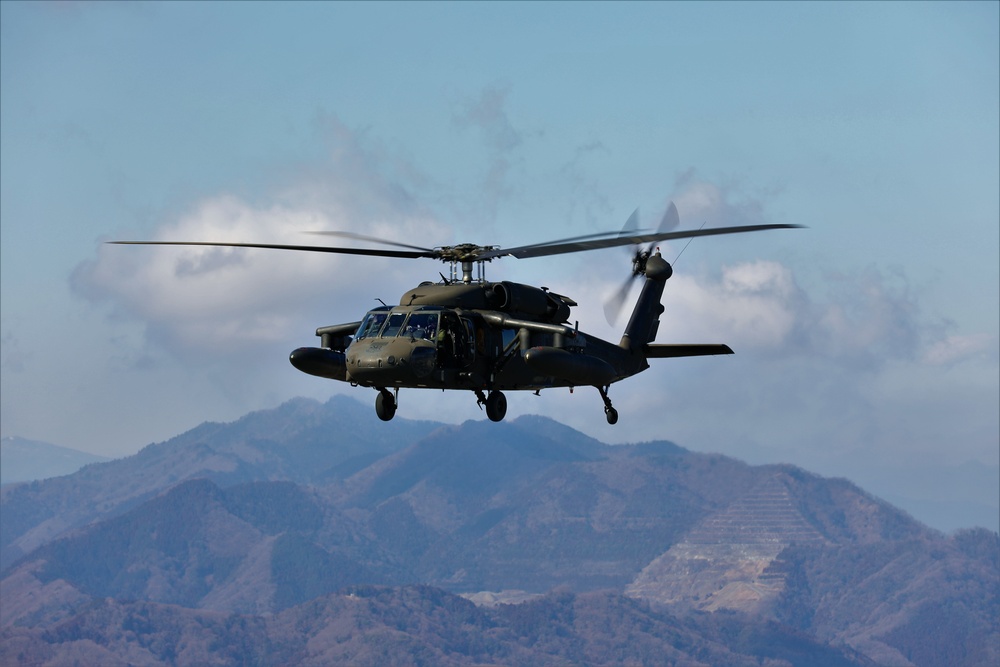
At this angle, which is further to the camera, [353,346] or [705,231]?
[353,346]

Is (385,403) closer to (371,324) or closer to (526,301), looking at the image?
(371,324)

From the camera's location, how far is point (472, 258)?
6062cm

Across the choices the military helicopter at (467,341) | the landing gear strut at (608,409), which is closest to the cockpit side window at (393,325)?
the military helicopter at (467,341)

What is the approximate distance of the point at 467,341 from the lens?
58156 millimetres

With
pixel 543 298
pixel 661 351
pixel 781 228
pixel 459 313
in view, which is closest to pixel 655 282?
pixel 661 351

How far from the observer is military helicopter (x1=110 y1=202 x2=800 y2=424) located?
55844mm

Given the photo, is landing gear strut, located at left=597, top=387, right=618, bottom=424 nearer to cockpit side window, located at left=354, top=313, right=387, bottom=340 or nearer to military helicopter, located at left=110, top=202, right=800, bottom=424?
military helicopter, located at left=110, top=202, right=800, bottom=424

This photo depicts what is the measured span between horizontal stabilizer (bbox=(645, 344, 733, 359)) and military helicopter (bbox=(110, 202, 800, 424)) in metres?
0.23

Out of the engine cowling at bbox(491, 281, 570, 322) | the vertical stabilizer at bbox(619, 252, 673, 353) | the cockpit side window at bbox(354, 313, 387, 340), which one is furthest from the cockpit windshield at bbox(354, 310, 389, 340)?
the vertical stabilizer at bbox(619, 252, 673, 353)

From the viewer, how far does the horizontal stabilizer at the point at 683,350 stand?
211 feet

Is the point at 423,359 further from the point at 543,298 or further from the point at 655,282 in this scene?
the point at 655,282

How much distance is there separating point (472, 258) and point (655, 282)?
14.3 metres

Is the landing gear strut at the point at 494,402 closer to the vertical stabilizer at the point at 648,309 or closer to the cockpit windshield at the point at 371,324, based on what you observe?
the cockpit windshield at the point at 371,324

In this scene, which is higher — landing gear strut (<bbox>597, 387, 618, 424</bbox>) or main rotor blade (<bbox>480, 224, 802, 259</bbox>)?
main rotor blade (<bbox>480, 224, 802, 259</bbox>)
